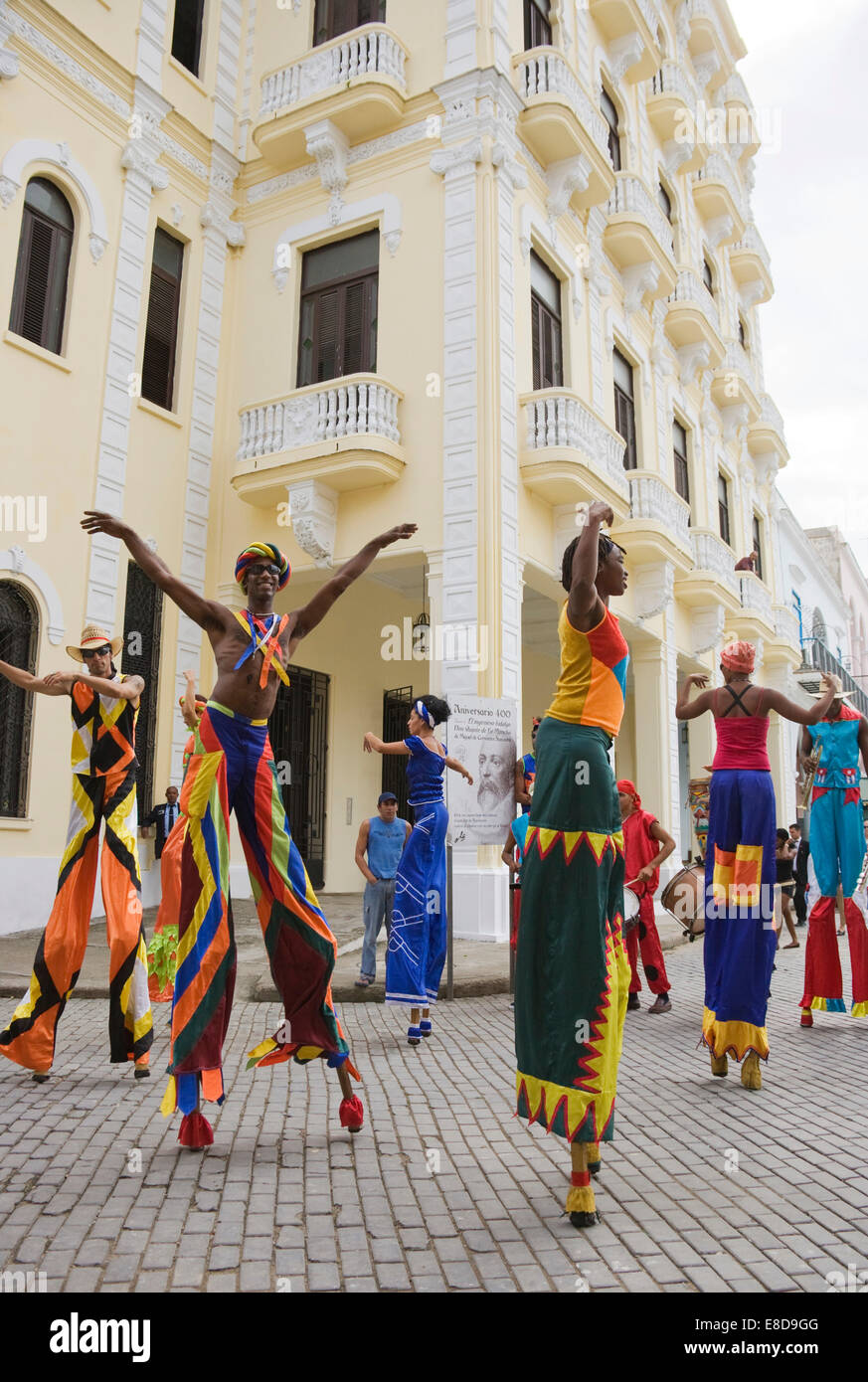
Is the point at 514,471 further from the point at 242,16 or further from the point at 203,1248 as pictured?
the point at 203,1248

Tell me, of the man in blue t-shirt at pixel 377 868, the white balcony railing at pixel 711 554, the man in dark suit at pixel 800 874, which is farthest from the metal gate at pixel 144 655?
the white balcony railing at pixel 711 554

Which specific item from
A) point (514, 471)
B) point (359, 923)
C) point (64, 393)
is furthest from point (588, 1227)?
point (64, 393)

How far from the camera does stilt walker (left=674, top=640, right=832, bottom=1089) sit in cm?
471

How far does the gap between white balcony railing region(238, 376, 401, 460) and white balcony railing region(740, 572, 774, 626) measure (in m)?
11.7

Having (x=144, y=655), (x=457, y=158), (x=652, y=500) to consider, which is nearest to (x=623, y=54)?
(x=457, y=158)

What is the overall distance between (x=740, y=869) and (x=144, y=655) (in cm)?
857

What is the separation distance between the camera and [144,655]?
11.8 meters

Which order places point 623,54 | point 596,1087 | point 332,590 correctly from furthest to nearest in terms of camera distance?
point 623,54 → point 332,590 → point 596,1087

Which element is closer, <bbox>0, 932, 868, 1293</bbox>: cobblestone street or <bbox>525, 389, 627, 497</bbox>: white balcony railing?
<bbox>0, 932, 868, 1293</bbox>: cobblestone street

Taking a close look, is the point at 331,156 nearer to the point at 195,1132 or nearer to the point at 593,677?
the point at 593,677

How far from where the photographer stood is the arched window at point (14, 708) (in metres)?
9.85

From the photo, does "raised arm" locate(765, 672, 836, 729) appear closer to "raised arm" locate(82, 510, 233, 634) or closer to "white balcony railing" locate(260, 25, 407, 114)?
"raised arm" locate(82, 510, 233, 634)

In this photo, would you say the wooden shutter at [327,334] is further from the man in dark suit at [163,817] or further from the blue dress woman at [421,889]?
the blue dress woman at [421,889]

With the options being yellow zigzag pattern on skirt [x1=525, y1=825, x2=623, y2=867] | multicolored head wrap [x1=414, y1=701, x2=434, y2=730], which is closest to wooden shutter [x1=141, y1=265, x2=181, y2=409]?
multicolored head wrap [x1=414, y1=701, x2=434, y2=730]
